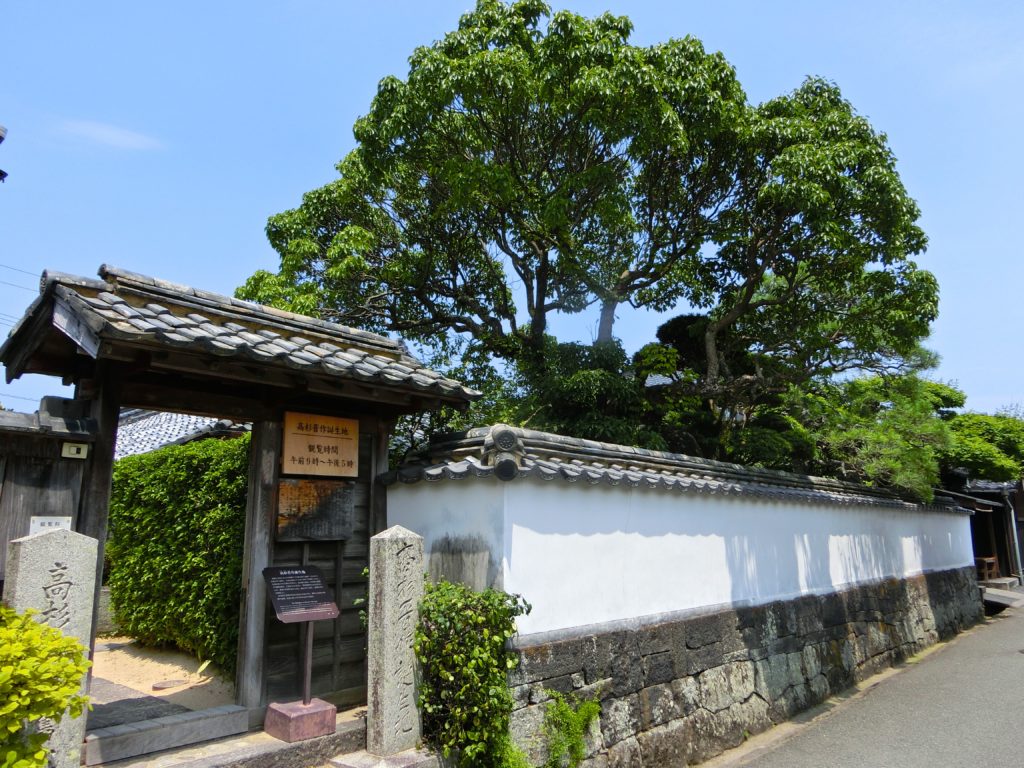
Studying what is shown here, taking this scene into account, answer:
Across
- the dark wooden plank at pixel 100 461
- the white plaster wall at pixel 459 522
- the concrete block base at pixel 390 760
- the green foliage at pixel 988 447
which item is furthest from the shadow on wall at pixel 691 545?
the green foliage at pixel 988 447

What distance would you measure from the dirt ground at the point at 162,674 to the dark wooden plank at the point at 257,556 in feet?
6.77

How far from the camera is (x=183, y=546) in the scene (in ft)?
32.6

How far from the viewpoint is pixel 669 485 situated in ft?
26.5

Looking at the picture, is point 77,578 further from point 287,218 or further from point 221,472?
point 287,218

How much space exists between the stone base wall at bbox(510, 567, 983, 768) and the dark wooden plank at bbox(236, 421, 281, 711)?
244 centimetres

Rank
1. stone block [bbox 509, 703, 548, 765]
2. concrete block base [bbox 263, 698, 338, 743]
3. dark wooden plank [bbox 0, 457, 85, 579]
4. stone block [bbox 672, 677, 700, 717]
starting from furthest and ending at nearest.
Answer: stone block [bbox 672, 677, 700, 717]
stone block [bbox 509, 703, 548, 765]
concrete block base [bbox 263, 698, 338, 743]
dark wooden plank [bbox 0, 457, 85, 579]

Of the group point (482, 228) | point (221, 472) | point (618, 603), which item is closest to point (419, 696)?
point (618, 603)

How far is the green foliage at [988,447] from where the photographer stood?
19656 mm

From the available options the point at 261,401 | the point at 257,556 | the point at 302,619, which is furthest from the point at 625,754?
the point at 261,401

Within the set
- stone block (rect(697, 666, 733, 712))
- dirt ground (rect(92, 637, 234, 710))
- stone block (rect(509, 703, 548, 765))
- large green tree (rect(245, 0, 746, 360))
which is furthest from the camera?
large green tree (rect(245, 0, 746, 360))

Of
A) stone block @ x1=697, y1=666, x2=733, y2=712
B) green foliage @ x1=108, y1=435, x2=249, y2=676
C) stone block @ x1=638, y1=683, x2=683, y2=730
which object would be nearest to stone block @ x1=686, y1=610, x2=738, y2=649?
stone block @ x1=697, y1=666, x2=733, y2=712

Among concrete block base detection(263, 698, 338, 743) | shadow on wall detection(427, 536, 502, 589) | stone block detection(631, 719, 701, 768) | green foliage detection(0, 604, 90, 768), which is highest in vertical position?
shadow on wall detection(427, 536, 502, 589)

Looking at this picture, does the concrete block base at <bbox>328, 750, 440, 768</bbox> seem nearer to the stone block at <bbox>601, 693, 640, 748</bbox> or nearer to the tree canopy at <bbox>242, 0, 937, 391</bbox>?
the stone block at <bbox>601, 693, 640, 748</bbox>

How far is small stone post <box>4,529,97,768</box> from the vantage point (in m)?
4.32
